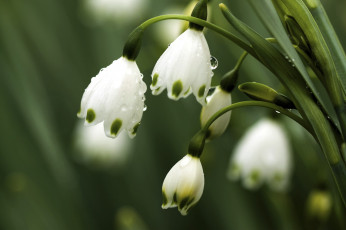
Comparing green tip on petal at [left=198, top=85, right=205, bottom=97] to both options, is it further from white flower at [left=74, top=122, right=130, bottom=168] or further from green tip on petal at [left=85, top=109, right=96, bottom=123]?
white flower at [left=74, top=122, right=130, bottom=168]

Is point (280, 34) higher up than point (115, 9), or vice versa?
point (115, 9)

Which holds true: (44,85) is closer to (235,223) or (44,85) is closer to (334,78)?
(235,223)

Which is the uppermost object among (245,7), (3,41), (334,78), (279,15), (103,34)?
(3,41)

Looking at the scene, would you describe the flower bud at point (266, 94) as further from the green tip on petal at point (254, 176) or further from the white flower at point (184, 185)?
the green tip on petal at point (254, 176)

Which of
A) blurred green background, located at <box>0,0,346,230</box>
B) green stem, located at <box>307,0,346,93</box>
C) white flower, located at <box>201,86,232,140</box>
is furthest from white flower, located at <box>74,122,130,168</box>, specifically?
green stem, located at <box>307,0,346,93</box>

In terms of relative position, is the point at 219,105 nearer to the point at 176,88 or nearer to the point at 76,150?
the point at 176,88

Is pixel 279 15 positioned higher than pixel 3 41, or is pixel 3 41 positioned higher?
pixel 3 41

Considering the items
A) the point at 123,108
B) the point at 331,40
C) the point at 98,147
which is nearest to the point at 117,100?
the point at 123,108

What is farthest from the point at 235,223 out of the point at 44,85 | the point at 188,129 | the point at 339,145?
the point at 339,145
